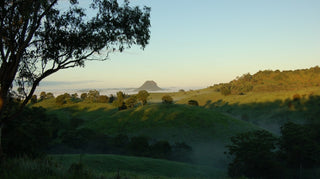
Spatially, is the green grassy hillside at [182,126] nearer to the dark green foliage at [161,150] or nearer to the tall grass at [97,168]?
the dark green foliage at [161,150]

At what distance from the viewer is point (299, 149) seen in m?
50.9

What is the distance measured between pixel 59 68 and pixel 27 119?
18.6 metres

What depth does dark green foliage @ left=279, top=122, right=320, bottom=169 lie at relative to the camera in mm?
51022

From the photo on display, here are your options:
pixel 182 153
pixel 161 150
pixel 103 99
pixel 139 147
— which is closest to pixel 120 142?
pixel 139 147

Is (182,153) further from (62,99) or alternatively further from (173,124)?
(62,99)

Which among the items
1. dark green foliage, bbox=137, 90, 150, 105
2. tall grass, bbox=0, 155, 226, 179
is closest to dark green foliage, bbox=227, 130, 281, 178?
tall grass, bbox=0, 155, 226, 179

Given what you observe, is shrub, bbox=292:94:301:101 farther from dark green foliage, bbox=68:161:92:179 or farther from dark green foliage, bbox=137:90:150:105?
dark green foliage, bbox=68:161:92:179

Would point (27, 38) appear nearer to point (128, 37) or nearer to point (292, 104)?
point (128, 37)

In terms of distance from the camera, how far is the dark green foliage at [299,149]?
5102 centimetres

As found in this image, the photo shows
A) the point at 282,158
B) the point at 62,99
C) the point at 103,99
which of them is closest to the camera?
the point at 282,158

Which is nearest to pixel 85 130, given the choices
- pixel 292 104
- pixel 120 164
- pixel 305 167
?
pixel 120 164

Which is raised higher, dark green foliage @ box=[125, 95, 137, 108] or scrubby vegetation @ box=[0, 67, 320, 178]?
dark green foliage @ box=[125, 95, 137, 108]

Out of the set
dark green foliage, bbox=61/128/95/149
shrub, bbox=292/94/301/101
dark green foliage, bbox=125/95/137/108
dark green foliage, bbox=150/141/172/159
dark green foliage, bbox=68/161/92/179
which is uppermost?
shrub, bbox=292/94/301/101

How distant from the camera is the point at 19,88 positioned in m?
17.7
